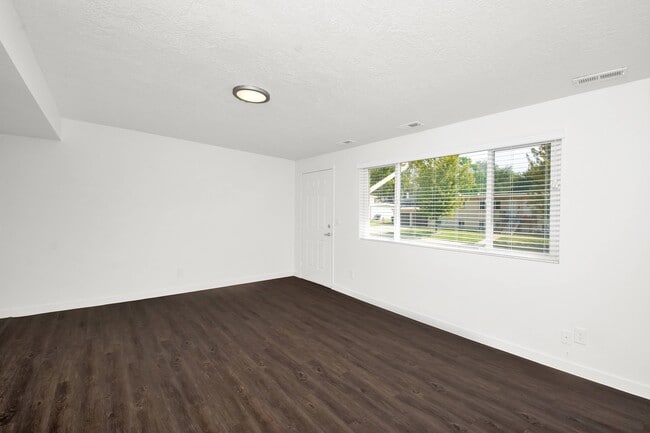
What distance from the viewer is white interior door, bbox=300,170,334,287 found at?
16.7ft

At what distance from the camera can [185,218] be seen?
456 cm

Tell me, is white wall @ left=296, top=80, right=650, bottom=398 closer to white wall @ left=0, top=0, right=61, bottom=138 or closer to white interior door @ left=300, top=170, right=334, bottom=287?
white interior door @ left=300, top=170, right=334, bottom=287

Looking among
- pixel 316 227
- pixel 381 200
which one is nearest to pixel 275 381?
pixel 381 200

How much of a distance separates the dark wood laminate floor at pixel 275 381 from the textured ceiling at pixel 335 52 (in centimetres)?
244

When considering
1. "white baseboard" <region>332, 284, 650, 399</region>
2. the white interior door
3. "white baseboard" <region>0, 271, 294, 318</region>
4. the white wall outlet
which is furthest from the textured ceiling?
"white baseboard" <region>0, 271, 294, 318</region>

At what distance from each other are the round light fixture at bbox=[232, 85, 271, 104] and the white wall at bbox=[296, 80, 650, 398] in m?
2.13

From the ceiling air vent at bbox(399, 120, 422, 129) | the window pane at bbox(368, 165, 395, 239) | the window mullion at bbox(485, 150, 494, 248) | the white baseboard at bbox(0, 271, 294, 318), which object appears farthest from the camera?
the window pane at bbox(368, 165, 395, 239)

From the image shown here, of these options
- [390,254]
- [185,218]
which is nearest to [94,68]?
[185,218]

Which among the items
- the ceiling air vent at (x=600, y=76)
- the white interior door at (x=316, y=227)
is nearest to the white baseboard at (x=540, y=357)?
the white interior door at (x=316, y=227)

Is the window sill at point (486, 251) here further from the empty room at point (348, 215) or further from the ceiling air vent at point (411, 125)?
the ceiling air vent at point (411, 125)

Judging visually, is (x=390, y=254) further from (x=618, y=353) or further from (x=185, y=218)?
(x=185, y=218)

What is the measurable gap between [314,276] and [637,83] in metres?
A: 4.71

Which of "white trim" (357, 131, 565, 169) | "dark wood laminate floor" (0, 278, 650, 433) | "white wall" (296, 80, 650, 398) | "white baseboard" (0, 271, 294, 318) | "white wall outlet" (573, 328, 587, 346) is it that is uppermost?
"white trim" (357, 131, 565, 169)

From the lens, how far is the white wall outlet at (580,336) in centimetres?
237
